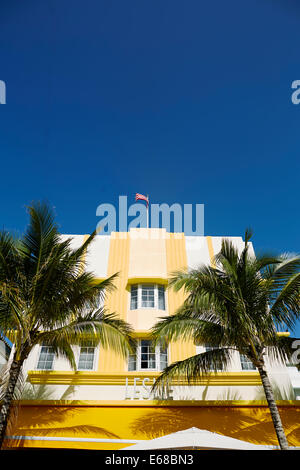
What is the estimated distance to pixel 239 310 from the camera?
955cm

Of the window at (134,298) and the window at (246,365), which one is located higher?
the window at (134,298)

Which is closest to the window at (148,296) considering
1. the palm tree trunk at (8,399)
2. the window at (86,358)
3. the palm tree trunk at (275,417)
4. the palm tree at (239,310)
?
the window at (86,358)

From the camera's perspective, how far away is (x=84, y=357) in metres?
13.6

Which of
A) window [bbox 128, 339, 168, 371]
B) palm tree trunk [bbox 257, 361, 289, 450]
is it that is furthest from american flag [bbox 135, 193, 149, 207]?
palm tree trunk [bbox 257, 361, 289, 450]

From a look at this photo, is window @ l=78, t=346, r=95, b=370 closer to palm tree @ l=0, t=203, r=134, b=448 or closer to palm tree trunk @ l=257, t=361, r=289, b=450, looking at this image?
palm tree @ l=0, t=203, r=134, b=448

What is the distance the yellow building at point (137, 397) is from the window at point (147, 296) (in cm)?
5

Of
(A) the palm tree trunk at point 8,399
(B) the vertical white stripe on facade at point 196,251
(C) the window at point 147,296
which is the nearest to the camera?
(A) the palm tree trunk at point 8,399

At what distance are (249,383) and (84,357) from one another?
690 centimetres

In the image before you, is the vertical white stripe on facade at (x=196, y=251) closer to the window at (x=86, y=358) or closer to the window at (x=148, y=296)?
the window at (x=148, y=296)

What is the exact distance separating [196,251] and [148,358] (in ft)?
21.7

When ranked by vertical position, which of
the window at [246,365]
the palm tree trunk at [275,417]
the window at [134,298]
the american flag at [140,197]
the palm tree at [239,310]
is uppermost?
the american flag at [140,197]

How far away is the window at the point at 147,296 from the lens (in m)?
15.1

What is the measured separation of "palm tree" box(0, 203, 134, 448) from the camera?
30.3ft
